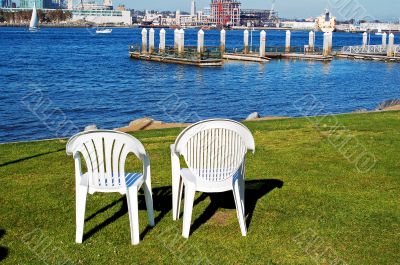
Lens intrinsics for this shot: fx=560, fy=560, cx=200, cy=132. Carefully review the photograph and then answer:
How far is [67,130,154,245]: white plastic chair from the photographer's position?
5.50 m

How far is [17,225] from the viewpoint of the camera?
20.3 ft

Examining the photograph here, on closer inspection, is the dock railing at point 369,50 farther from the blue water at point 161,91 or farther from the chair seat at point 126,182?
the chair seat at point 126,182

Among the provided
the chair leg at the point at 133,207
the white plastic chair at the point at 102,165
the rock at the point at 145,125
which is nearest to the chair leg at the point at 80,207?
the white plastic chair at the point at 102,165

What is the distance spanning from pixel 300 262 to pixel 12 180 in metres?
4.61

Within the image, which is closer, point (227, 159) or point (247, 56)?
point (227, 159)

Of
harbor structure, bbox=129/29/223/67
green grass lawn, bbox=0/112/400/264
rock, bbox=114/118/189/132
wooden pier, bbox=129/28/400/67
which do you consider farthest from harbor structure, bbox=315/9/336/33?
green grass lawn, bbox=0/112/400/264

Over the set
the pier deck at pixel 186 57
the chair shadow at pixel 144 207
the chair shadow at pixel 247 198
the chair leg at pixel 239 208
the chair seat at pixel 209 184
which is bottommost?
the pier deck at pixel 186 57

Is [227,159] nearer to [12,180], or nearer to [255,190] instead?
[255,190]

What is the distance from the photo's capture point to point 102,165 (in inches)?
223

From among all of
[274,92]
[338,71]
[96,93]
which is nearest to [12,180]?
[96,93]

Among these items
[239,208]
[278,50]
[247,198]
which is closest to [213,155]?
[239,208]

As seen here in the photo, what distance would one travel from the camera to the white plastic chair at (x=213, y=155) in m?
5.61

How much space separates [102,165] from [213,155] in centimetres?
113

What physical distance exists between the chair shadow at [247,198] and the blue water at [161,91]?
13772 millimetres
